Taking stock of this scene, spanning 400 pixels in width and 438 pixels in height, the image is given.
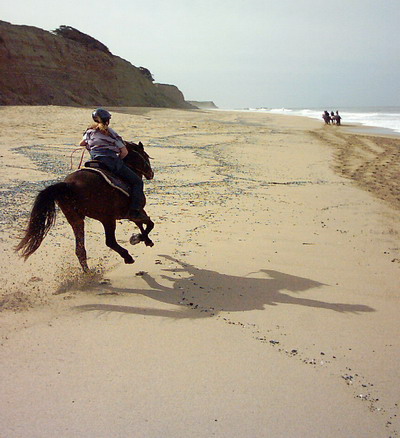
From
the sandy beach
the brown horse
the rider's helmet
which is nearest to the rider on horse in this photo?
the rider's helmet

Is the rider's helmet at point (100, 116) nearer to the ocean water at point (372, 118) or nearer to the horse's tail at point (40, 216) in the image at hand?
the horse's tail at point (40, 216)

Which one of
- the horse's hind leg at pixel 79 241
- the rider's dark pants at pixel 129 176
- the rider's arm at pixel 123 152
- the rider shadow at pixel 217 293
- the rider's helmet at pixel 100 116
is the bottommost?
the rider shadow at pixel 217 293

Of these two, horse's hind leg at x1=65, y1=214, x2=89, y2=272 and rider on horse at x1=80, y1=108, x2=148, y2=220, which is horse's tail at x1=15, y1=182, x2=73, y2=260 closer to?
horse's hind leg at x1=65, y1=214, x2=89, y2=272

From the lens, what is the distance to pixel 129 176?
5375mm

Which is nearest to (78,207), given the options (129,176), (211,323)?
(129,176)

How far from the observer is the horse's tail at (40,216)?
4688 mm

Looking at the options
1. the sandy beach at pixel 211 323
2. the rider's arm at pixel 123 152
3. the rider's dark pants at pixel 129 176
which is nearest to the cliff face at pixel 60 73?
the sandy beach at pixel 211 323

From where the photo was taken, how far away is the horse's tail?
4.69m

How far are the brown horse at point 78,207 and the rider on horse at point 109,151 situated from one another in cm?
17

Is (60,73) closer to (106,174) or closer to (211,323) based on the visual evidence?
(106,174)

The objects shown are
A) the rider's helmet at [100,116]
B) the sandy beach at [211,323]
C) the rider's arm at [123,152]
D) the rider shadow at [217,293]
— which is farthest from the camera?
the rider's arm at [123,152]

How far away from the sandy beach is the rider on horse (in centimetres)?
92

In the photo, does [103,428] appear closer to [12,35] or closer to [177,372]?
[177,372]

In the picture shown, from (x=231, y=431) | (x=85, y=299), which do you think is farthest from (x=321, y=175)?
(x=231, y=431)
